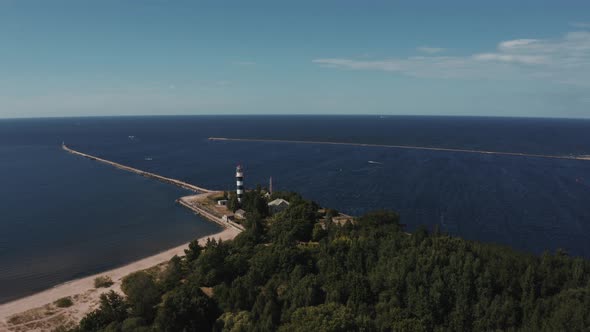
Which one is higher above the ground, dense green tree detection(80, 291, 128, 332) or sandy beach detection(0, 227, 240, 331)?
dense green tree detection(80, 291, 128, 332)

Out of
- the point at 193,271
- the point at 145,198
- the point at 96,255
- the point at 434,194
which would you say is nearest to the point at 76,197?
the point at 145,198

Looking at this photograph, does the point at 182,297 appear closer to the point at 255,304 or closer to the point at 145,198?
the point at 255,304

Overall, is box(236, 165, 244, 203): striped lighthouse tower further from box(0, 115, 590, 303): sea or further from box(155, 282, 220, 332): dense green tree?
box(155, 282, 220, 332): dense green tree

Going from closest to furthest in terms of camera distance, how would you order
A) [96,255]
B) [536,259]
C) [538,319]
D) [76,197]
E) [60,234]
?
[538,319]
[536,259]
[96,255]
[60,234]
[76,197]

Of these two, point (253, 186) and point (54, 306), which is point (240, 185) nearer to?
point (253, 186)

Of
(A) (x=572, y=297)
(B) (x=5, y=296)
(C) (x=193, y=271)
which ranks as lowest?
(B) (x=5, y=296)

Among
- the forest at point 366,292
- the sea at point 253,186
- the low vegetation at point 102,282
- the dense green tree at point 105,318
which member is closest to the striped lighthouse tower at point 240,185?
the sea at point 253,186

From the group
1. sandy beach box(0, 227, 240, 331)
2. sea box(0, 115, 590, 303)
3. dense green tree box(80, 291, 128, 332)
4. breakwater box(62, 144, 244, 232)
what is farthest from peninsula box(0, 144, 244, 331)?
breakwater box(62, 144, 244, 232)
